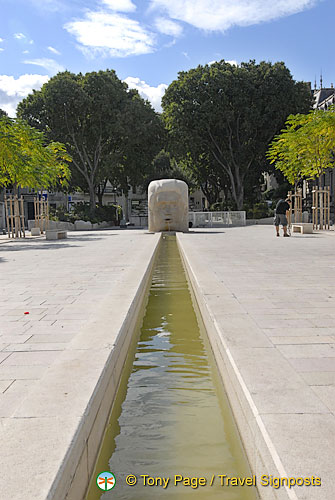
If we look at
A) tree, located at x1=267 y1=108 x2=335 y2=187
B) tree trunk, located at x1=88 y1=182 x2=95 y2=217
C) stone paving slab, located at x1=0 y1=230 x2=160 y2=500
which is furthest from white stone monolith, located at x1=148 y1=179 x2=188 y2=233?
tree trunk, located at x1=88 y1=182 x2=95 y2=217

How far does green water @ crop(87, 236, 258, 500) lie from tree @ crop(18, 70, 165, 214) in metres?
35.2

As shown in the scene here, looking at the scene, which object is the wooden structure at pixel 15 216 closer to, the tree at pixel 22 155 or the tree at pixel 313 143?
the tree at pixel 22 155

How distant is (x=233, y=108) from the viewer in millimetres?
36156

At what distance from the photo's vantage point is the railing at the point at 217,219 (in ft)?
117

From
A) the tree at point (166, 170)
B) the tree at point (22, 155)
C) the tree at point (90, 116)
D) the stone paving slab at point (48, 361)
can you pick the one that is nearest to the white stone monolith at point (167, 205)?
the tree at point (22, 155)

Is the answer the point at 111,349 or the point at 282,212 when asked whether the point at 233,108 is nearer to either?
the point at 282,212

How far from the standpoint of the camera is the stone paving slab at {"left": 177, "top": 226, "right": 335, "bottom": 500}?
2135mm

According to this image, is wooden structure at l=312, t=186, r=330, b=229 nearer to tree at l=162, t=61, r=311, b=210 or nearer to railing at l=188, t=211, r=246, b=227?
railing at l=188, t=211, r=246, b=227

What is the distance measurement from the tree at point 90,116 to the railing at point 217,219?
8315 mm

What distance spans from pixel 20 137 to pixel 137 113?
1859 centimetres

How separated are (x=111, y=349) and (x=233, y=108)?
115ft

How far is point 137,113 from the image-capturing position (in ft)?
126

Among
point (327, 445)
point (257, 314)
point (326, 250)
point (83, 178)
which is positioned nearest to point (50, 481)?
point (327, 445)

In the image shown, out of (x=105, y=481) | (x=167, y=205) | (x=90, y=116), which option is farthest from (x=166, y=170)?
(x=105, y=481)
